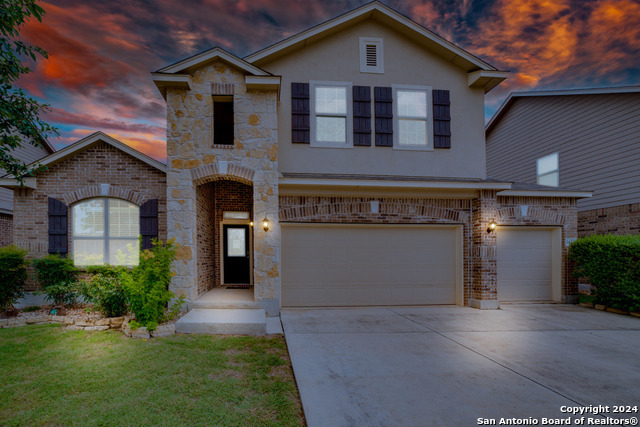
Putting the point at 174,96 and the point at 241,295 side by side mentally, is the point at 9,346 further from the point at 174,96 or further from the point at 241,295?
the point at 174,96

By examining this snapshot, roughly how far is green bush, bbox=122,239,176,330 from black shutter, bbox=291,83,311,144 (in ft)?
14.6

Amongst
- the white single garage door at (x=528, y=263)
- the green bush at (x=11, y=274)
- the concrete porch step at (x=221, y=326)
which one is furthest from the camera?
the white single garage door at (x=528, y=263)

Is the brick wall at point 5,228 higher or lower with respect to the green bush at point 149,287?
higher

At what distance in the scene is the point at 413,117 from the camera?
893 centimetres

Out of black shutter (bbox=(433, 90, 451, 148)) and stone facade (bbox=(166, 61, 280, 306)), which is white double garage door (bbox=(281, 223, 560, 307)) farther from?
black shutter (bbox=(433, 90, 451, 148))

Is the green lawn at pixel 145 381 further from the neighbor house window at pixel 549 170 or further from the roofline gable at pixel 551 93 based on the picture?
the roofline gable at pixel 551 93

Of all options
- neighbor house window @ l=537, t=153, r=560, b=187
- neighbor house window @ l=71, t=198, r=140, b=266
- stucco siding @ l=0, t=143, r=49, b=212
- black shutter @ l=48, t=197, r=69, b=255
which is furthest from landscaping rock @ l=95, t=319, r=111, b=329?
neighbor house window @ l=537, t=153, r=560, b=187

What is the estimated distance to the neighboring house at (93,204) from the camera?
773cm

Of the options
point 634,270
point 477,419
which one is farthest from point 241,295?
point 634,270

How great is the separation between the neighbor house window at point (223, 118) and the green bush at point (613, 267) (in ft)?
34.0

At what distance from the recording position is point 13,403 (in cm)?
336

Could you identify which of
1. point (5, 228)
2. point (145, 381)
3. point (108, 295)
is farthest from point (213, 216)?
point (5, 228)

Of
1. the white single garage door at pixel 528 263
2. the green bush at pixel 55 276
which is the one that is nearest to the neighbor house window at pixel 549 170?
the white single garage door at pixel 528 263

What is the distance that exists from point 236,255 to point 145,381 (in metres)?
6.45
